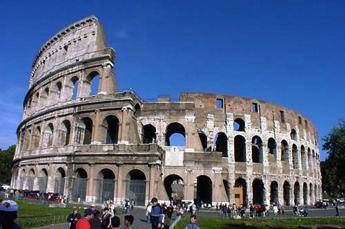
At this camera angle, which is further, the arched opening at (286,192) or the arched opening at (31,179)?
the arched opening at (286,192)

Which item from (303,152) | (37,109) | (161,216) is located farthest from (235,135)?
(161,216)

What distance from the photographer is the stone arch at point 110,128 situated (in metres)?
28.4

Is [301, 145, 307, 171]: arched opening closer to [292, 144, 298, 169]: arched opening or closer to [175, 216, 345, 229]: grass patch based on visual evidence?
[292, 144, 298, 169]: arched opening

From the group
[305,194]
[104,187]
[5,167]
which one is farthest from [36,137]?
[5,167]

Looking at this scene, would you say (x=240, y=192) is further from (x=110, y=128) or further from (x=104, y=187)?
(x=110, y=128)

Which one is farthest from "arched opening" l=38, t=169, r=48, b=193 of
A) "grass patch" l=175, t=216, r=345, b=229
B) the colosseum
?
"grass patch" l=175, t=216, r=345, b=229

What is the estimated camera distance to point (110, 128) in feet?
101

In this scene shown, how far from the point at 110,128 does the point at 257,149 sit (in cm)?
1499

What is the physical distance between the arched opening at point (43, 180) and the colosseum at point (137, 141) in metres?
0.09

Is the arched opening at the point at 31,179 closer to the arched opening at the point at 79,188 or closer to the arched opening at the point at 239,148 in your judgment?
the arched opening at the point at 79,188

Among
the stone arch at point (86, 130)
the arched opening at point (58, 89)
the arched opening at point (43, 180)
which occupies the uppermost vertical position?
the arched opening at point (58, 89)

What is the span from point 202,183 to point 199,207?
466 cm

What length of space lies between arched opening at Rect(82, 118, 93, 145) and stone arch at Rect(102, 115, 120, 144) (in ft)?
5.55


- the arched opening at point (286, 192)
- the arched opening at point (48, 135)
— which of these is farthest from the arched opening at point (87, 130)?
the arched opening at point (286, 192)
